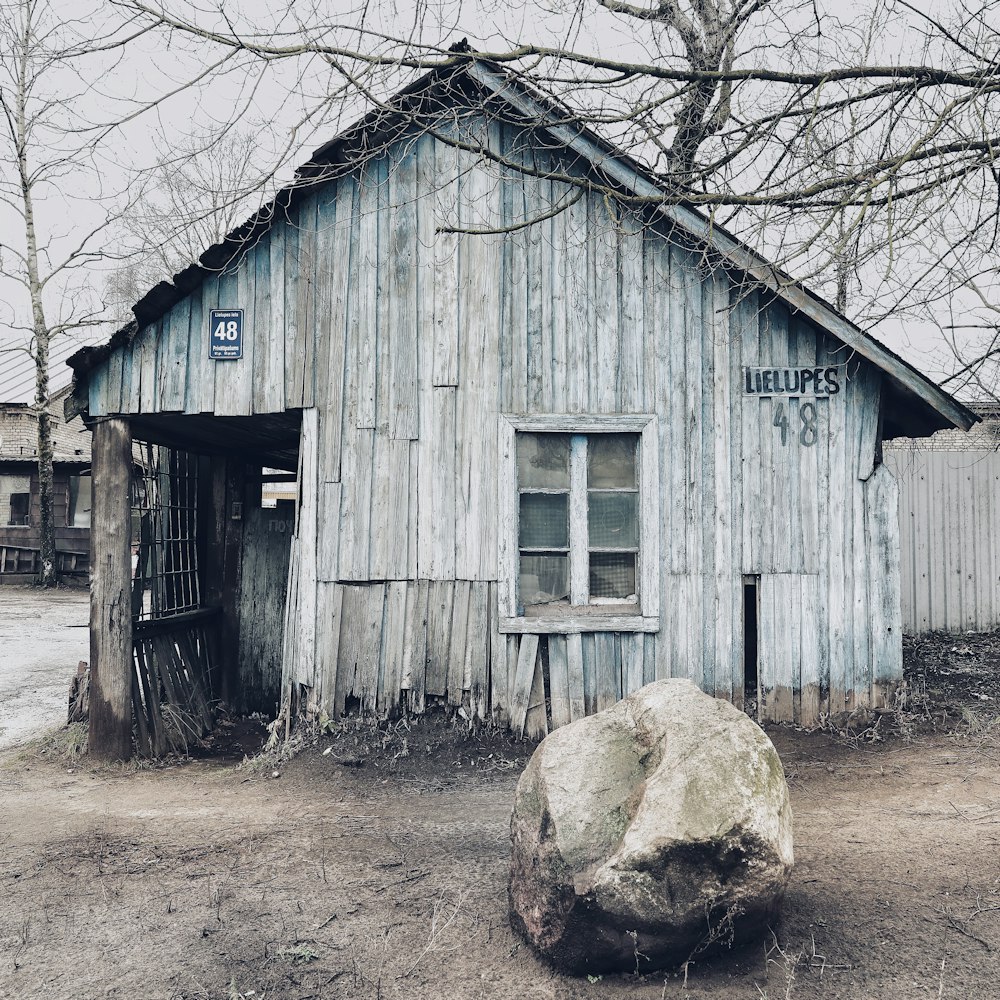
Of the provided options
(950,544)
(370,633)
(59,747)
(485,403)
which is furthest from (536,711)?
(950,544)

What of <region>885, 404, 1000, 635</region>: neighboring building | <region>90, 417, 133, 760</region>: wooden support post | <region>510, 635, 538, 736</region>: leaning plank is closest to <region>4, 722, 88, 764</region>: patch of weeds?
<region>90, 417, 133, 760</region>: wooden support post

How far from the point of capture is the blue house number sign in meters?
7.10

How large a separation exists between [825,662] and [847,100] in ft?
14.6

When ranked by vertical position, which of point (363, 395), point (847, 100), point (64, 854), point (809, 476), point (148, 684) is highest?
point (847, 100)

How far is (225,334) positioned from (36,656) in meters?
7.75

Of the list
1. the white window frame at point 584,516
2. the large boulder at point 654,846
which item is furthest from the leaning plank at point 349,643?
the large boulder at point 654,846

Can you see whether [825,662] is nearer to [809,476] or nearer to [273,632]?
[809,476]

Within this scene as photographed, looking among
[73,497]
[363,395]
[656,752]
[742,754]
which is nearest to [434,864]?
[656,752]

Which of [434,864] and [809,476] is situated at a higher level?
[809,476]

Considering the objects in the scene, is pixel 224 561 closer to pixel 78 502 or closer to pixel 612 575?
pixel 612 575

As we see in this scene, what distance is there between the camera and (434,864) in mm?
4805

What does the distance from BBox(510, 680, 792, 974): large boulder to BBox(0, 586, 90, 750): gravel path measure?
647 cm

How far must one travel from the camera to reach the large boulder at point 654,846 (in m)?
3.30

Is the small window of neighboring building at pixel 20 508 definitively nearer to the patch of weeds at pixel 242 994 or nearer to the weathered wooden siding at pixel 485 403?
the weathered wooden siding at pixel 485 403
